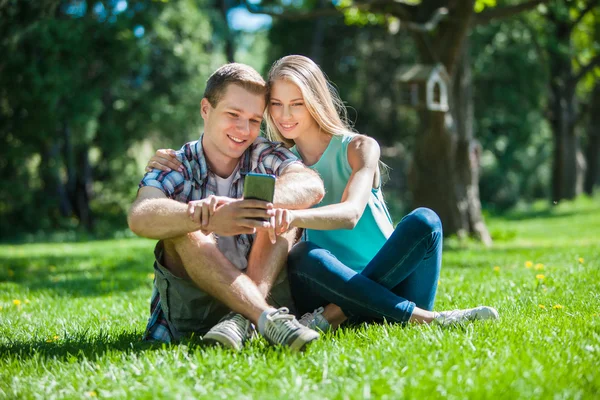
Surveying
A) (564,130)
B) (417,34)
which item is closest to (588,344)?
(417,34)

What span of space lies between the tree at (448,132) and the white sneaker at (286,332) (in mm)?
7058

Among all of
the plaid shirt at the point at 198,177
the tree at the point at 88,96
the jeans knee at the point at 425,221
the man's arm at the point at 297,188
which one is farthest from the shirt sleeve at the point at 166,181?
the tree at the point at 88,96

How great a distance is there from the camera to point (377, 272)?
11.1ft

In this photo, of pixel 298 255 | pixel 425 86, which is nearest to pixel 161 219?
pixel 298 255

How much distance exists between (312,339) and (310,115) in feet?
4.81

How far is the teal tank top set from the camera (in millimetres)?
3711

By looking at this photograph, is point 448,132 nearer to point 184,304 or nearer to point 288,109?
point 288,109

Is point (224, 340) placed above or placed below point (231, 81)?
below

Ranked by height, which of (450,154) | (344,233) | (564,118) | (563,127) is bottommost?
(344,233)

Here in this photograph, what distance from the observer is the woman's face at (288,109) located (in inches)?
146

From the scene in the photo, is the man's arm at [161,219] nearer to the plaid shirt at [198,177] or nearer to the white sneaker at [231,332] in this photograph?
the plaid shirt at [198,177]

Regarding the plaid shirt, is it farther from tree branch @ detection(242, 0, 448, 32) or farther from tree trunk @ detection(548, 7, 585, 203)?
tree trunk @ detection(548, 7, 585, 203)

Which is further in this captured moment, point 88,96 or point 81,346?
point 88,96

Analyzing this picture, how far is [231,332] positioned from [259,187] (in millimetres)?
673
